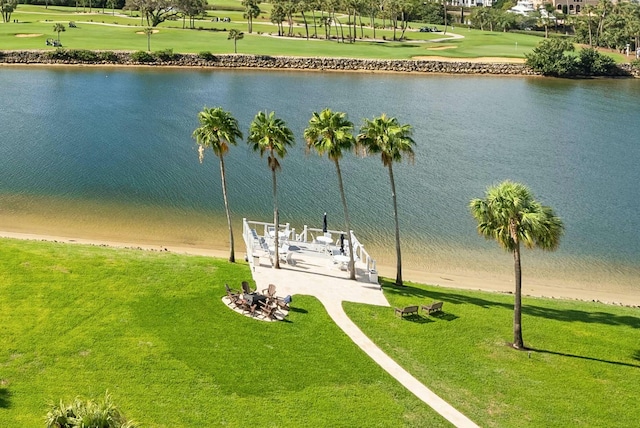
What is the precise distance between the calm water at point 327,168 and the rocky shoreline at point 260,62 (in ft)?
57.8

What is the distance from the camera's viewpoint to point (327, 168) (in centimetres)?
6938

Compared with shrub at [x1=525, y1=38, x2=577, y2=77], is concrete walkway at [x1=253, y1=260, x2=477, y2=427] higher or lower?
lower

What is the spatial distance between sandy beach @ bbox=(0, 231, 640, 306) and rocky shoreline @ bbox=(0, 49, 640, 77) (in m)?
94.7

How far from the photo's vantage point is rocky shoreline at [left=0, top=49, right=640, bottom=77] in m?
136

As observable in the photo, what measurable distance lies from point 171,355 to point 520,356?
15822mm

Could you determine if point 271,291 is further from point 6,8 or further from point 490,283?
point 6,8

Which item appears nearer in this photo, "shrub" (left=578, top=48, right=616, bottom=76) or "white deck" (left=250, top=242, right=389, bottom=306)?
"white deck" (left=250, top=242, right=389, bottom=306)

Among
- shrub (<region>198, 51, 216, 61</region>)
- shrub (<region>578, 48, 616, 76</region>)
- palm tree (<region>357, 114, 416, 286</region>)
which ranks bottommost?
palm tree (<region>357, 114, 416, 286</region>)

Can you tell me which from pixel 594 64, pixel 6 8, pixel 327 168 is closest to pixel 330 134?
pixel 327 168

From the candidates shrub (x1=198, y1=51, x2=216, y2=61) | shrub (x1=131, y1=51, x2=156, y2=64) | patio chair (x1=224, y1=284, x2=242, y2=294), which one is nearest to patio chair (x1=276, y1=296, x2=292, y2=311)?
patio chair (x1=224, y1=284, x2=242, y2=294)

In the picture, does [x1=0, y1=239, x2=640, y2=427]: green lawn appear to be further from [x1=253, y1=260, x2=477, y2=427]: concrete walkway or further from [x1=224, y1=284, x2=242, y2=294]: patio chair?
[x1=224, y1=284, x2=242, y2=294]: patio chair

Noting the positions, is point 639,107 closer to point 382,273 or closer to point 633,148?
point 633,148

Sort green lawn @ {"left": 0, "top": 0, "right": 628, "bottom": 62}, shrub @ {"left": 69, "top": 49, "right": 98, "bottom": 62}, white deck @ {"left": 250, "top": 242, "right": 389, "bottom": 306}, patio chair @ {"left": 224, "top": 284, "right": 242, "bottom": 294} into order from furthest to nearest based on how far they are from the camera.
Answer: green lawn @ {"left": 0, "top": 0, "right": 628, "bottom": 62}
shrub @ {"left": 69, "top": 49, "right": 98, "bottom": 62}
white deck @ {"left": 250, "top": 242, "right": 389, "bottom": 306}
patio chair @ {"left": 224, "top": 284, "right": 242, "bottom": 294}

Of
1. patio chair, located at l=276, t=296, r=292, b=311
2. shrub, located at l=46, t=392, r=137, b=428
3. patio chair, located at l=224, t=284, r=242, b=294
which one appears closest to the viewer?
shrub, located at l=46, t=392, r=137, b=428
